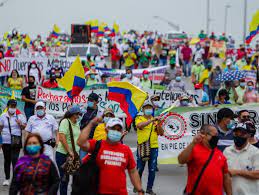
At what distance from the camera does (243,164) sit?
8914mm

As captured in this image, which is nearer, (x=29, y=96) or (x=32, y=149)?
(x=32, y=149)

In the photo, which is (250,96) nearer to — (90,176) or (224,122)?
(224,122)

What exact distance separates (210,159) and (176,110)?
21.4 feet

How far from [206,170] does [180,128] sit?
6.45 metres

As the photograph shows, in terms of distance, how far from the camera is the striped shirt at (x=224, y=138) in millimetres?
9453

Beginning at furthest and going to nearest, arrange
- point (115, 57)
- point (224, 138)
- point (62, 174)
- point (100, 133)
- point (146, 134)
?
point (115, 57)
point (146, 134)
point (100, 133)
point (62, 174)
point (224, 138)

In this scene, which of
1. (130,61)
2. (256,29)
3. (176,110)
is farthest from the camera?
(130,61)

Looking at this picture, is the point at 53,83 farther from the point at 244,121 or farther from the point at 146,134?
the point at 244,121

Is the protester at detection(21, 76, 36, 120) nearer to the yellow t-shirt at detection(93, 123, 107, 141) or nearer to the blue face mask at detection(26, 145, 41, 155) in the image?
the yellow t-shirt at detection(93, 123, 107, 141)

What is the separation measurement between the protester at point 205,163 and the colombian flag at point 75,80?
538 cm

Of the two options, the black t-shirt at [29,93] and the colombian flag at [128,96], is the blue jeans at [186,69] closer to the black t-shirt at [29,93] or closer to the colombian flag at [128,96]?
the black t-shirt at [29,93]

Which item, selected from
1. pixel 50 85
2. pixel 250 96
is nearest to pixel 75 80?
pixel 50 85

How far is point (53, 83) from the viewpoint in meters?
20.1

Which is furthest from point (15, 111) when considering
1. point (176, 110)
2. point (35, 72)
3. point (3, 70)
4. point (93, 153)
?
point (3, 70)
